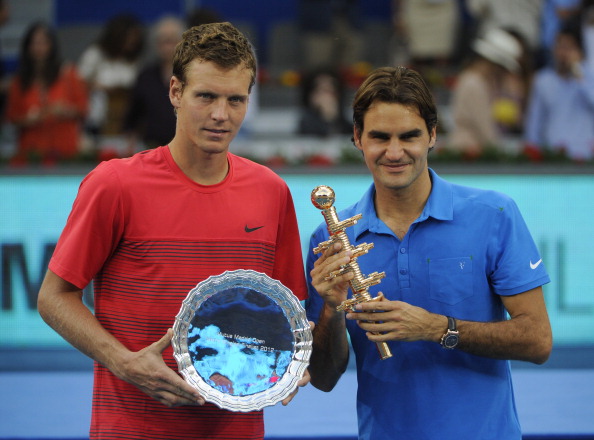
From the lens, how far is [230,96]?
2389 millimetres

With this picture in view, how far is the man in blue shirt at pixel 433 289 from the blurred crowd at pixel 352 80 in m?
3.45

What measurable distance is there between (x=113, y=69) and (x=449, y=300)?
215 inches

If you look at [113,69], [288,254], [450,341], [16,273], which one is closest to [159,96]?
[113,69]

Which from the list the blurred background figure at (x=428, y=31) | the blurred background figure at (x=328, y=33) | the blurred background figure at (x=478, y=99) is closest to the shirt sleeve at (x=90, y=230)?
the blurred background figure at (x=478, y=99)

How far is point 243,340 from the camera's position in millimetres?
2381

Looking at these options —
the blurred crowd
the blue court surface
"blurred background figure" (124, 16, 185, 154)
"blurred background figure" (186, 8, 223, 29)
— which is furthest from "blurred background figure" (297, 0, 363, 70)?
the blue court surface

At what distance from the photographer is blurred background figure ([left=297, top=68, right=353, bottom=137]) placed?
7820 mm

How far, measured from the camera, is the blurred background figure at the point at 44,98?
6.72 meters

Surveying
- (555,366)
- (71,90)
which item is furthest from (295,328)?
(71,90)

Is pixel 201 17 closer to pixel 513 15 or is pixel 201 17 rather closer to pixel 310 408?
pixel 310 408

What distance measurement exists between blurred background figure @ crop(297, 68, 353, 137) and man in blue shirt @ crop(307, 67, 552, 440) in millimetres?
5262

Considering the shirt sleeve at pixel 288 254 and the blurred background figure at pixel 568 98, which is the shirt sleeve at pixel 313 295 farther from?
the blurred background figure at pixel 568 98

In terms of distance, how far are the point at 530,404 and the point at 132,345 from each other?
2.79 m

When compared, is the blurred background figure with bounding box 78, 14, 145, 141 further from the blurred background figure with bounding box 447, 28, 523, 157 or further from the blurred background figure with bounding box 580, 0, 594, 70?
the blurred background figure with bounding box 580, 0, 594, 70
